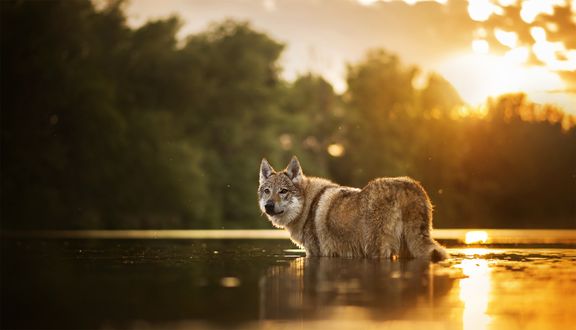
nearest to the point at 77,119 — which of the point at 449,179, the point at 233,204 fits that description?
the point at 233,204

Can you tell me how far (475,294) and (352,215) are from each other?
19.1 ft

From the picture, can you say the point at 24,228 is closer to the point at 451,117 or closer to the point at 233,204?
the point at 233,204

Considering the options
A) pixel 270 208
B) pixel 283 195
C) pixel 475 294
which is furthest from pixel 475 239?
pixel 475 294

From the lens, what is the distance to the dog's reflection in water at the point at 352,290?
373 inches

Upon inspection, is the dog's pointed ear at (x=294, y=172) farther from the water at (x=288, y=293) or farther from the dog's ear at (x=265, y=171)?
the water at (x=288, y=293)

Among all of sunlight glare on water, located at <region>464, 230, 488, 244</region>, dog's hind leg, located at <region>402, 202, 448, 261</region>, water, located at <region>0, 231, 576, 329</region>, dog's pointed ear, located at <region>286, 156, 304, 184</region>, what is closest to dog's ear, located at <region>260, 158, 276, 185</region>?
dog's pointed ear, located at <region>286, 156, 304, 184</region>

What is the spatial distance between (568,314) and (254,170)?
59.5 meters

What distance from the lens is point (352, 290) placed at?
11.4m

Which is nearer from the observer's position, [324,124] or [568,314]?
[568,314]

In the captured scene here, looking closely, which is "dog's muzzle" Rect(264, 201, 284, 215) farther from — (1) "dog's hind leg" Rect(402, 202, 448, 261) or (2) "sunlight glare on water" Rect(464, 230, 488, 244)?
(2) "sunlight glare on water" Rect(464, 230, 488, 244)

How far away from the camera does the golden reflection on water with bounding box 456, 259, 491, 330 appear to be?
29.6 feet

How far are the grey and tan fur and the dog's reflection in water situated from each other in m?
0.66

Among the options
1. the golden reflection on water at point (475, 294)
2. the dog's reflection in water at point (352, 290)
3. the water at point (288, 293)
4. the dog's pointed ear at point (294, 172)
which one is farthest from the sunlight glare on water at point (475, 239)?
the dog's reflection in water at point (352, 290)

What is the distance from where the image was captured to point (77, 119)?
5503 cm
